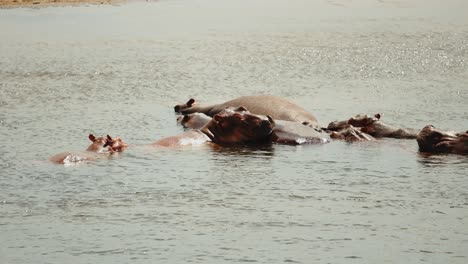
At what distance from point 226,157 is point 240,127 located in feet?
2.61

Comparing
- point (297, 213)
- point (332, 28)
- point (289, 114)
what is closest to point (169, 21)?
point (332, 28)

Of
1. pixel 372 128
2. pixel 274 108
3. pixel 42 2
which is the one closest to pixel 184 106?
pixel 274 108

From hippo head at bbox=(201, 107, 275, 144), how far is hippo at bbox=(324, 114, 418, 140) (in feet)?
3.30

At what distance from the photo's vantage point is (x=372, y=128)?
1379 cm

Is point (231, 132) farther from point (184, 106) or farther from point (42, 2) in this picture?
point (42, 2)

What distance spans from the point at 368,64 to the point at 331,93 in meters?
3.96

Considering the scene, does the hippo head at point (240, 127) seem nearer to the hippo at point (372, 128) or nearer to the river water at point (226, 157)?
the river water at point (226, 157)

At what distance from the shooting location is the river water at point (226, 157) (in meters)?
9.05

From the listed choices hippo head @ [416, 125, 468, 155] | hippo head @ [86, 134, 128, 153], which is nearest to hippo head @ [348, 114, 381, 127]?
hippo head @ [416, 125, 468, 155]

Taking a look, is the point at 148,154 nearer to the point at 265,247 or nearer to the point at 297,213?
the point at 297,213

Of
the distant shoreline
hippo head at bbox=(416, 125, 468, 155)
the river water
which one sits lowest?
the river water

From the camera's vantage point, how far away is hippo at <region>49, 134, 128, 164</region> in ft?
40.0

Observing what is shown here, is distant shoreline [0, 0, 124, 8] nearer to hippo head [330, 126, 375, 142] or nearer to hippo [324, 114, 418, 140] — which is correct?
hippo [324, 114, 418, 140]

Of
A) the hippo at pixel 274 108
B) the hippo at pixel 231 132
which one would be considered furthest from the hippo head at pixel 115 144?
the hippo at pixel 274 108
